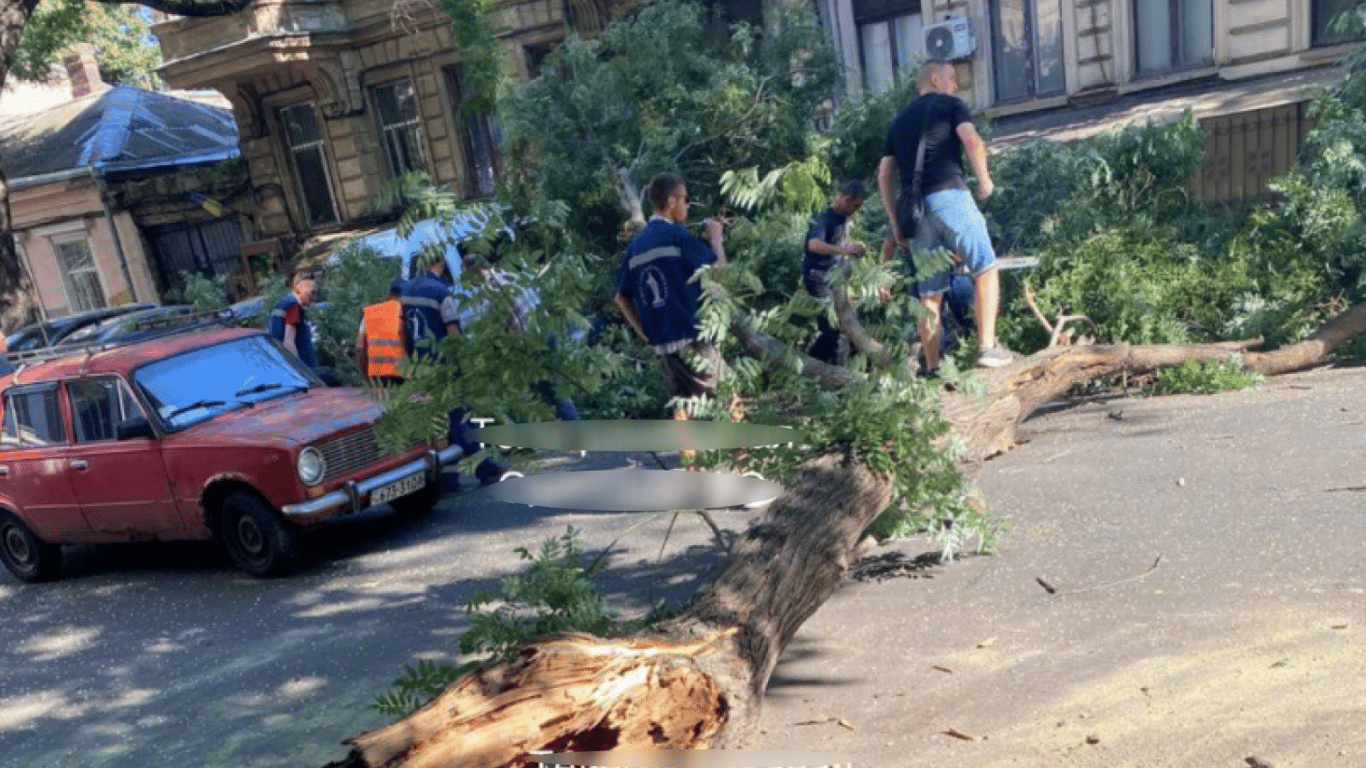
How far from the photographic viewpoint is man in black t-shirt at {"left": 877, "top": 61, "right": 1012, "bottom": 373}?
7.20m

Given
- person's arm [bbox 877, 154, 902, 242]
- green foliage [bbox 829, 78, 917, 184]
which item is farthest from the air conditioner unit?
person's arm [bbox 877, 154, 902, 242]

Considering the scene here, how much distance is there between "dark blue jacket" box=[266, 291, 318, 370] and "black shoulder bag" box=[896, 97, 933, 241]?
17.6 ft

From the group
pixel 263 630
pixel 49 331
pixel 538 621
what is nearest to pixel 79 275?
pixel 49 331

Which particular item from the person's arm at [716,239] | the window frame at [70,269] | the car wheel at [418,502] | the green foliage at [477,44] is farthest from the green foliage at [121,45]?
the person's arm at [716,239]

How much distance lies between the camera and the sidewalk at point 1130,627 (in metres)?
4.07

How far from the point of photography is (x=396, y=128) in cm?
Answer: 2417

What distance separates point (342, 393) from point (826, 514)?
483cm

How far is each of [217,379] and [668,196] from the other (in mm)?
3867

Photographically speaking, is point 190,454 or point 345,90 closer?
point 190,454

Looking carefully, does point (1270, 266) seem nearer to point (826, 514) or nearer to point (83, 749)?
point (826, 514)

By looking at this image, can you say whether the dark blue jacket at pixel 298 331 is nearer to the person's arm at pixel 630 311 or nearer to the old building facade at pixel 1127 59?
the person's arm at pixel 630 311

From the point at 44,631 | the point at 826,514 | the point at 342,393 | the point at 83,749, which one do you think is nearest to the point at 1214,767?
the point at 826,514

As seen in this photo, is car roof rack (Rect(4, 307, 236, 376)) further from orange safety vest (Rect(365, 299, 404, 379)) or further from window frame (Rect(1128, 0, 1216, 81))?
window frame (Rect(1128, 0, 1216, 81))

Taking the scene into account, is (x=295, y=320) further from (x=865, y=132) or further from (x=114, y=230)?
(x=114, y=230)
